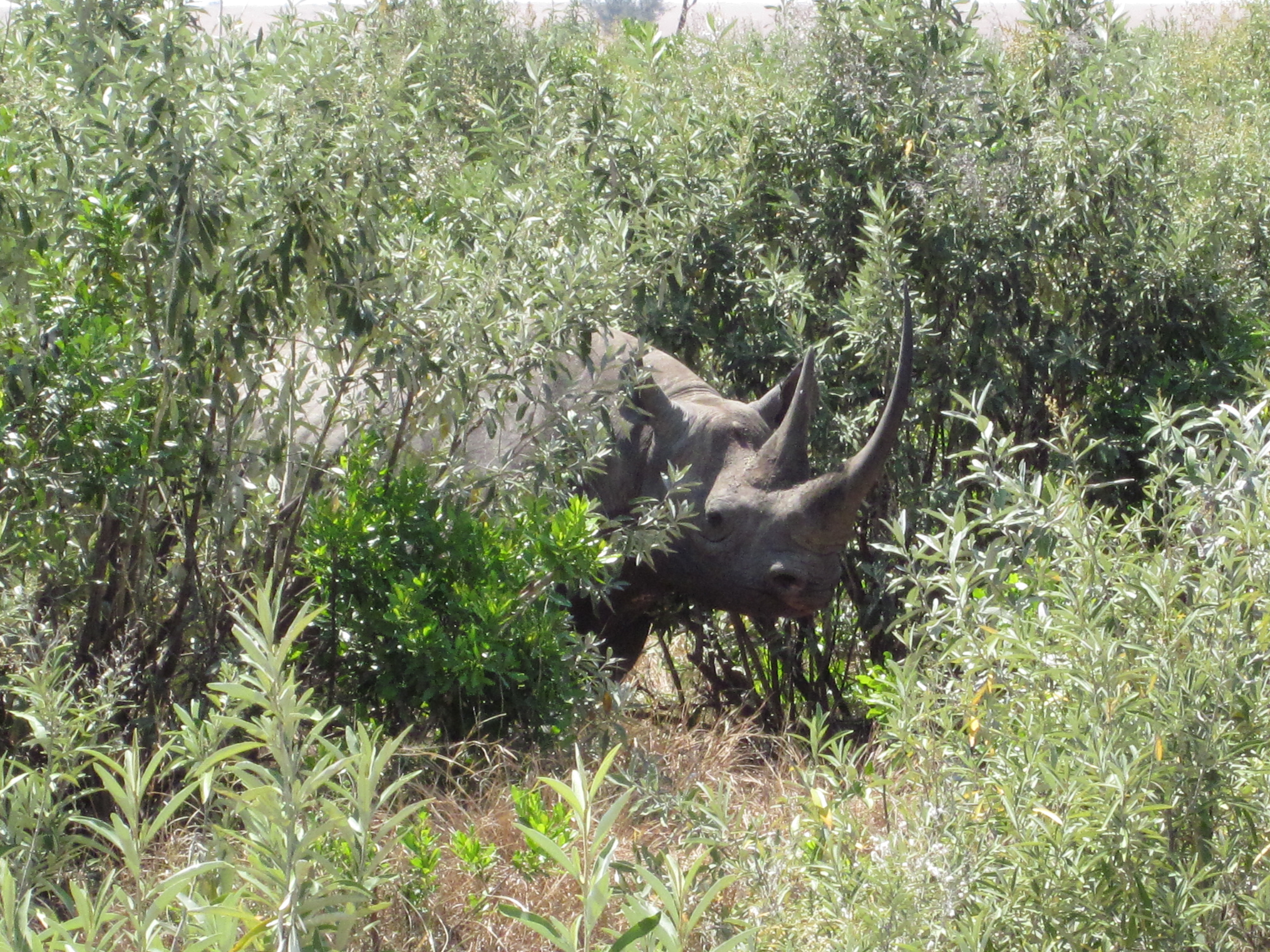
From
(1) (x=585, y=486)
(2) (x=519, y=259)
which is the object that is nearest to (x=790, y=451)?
(1) (x=585, y=486)

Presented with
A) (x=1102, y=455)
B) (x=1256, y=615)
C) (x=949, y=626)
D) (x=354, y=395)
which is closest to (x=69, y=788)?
(x=354, y=395)

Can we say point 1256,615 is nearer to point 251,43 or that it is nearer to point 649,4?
point 251,43

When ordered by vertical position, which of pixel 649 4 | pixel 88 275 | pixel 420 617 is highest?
pixel 649 4

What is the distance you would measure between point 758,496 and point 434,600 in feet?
5.75

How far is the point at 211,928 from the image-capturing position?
219 centimetres

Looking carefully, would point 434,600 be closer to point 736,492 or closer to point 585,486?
point 585,486

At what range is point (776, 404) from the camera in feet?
18.9

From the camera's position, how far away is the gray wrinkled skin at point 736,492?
5273 mm

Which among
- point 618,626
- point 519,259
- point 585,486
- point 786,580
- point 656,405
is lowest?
point 618,626

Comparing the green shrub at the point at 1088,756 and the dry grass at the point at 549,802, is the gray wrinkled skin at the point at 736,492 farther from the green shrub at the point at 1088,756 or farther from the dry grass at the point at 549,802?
the green shrub at the point at 1088,756

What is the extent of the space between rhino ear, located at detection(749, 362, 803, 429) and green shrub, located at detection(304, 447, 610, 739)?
5.75 feet

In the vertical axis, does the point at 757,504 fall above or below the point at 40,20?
below

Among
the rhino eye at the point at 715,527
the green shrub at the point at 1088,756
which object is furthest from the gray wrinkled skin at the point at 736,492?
the green shrub at the point at 1088,756

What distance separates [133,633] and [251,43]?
1699 millimetres
